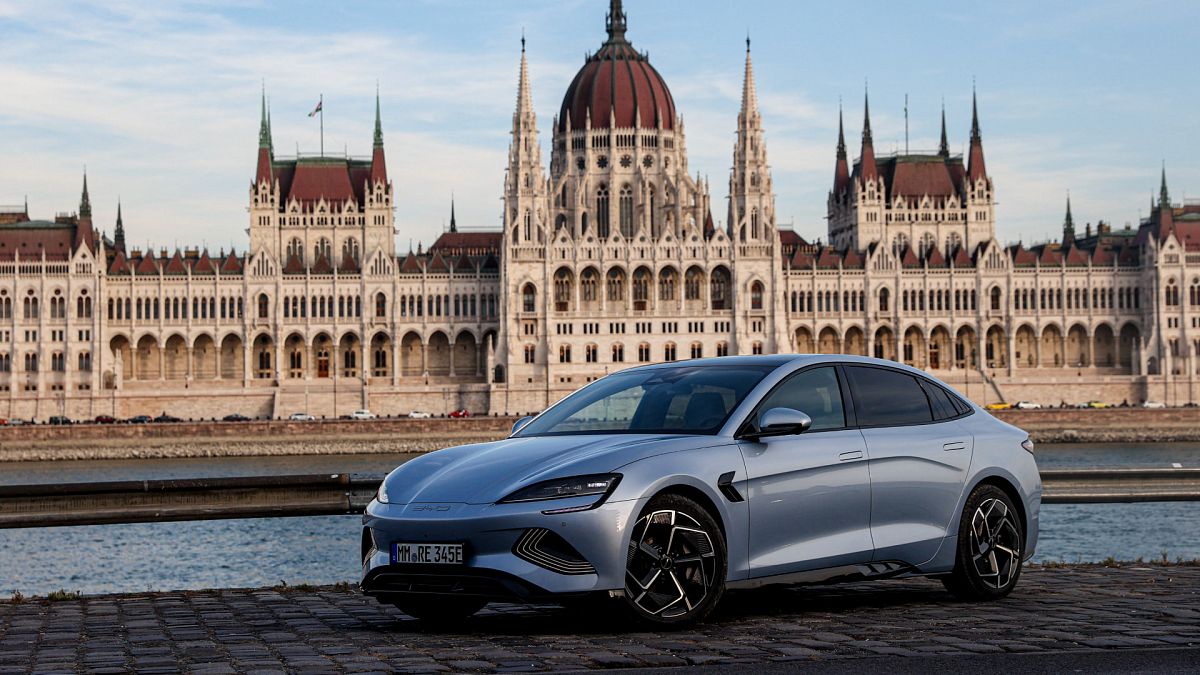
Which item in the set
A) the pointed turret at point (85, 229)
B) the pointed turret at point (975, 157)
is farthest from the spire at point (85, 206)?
the pointed turret at point (975, 157)

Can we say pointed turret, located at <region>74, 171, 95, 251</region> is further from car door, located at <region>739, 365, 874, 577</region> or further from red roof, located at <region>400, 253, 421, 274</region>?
car door, located at <region>739, 365, 874, 577</region>

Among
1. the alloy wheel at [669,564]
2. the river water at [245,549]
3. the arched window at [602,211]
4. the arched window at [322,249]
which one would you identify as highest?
the arched window at [602,211]

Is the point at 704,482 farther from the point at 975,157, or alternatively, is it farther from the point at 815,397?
the point at 975,157

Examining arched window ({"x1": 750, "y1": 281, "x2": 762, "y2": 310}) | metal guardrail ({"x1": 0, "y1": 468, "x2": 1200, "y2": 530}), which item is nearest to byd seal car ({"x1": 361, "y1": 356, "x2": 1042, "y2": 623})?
metal guardrail ({"x1": 0, "y1": 468, "x2": 1200, "y2": 530})

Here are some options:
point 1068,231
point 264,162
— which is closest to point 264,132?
point 264,162

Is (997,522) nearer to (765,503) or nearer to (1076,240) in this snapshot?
(765,503)

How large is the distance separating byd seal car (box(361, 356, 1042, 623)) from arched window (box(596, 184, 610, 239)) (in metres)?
102

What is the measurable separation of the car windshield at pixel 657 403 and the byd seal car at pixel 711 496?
0.01 m

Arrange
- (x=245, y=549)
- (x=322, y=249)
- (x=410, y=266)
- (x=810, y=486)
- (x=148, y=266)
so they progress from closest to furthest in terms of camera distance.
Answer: (x=810, y=486) → (x=245, y=549) → (x=148, y=266) → (x=410, y=266) → (x=322, y=249)

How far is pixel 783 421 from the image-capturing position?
910 centimetres

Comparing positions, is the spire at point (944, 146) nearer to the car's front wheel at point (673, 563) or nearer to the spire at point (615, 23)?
the spire at point (615, 23)

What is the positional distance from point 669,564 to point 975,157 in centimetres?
11682

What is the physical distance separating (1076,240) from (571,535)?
124376 mm

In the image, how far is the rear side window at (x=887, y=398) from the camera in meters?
10.1
